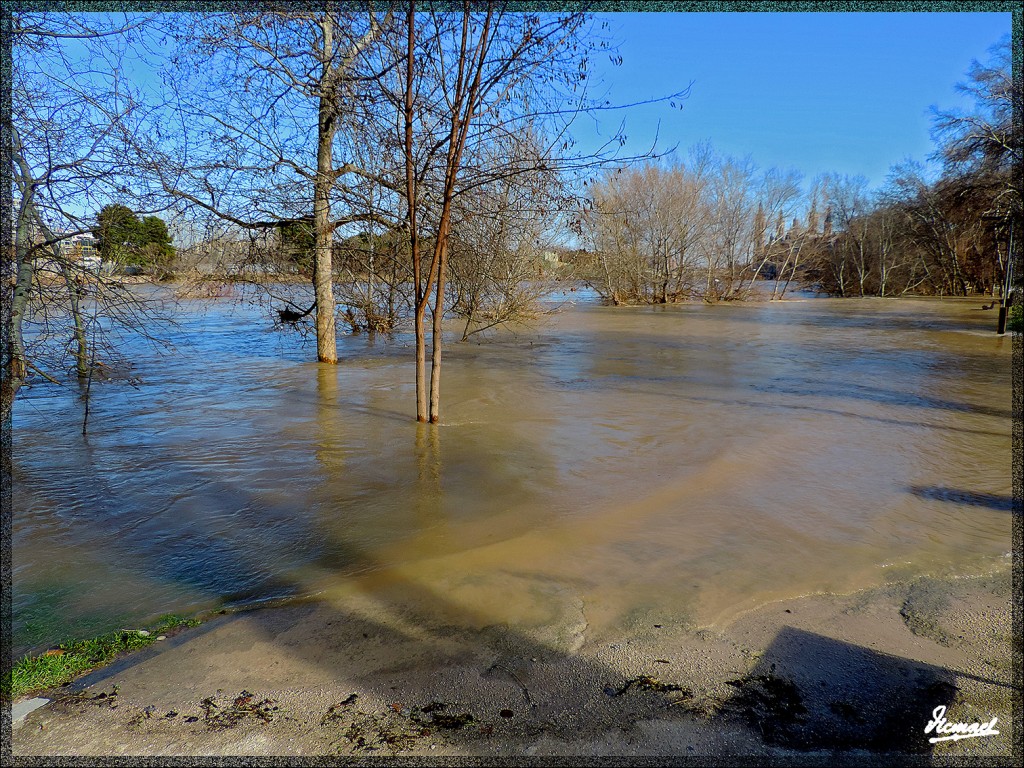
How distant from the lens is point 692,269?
3688 centimetres

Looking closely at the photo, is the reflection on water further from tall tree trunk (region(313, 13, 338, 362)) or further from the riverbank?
tall tree trunk (region(313, 13, 338, 362))

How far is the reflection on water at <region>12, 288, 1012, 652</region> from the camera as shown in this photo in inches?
164

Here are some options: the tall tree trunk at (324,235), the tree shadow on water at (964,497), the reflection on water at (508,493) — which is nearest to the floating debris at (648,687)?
the reflection on water at (508,493)

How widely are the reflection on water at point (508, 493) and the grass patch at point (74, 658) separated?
241 mm

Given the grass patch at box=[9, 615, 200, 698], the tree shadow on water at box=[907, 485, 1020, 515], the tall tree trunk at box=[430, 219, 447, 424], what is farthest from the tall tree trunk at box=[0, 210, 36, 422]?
the tree shadow on water at box=[907, 485, 1020, 515]

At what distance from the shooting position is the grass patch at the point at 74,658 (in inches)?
116

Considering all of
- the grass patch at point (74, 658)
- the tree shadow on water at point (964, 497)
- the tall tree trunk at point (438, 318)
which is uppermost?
the tall tree trunk at point (438, 318)

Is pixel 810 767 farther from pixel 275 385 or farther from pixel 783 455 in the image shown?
pixel 275 385

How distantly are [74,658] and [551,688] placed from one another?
2.33 meters

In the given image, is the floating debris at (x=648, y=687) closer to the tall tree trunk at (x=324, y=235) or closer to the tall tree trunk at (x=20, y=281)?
the tall tree trunk at (x=20, y=281)

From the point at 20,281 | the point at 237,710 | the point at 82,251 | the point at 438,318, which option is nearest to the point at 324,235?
the point at 438,318

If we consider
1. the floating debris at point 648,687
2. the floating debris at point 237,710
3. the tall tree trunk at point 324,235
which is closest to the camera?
the floating debris at point 237,710

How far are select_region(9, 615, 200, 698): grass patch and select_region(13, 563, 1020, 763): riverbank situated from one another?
11cm

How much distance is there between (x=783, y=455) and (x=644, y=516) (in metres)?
2.63
